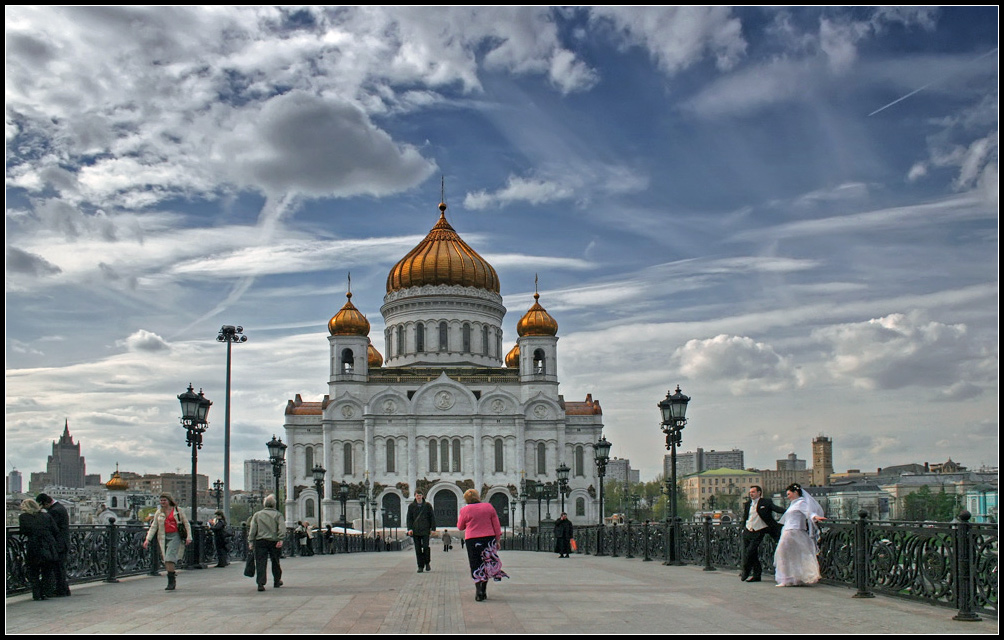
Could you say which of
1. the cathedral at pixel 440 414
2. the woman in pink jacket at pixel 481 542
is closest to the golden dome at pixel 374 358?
the cathedral at pixel 440 414

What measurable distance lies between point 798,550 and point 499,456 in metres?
58.8

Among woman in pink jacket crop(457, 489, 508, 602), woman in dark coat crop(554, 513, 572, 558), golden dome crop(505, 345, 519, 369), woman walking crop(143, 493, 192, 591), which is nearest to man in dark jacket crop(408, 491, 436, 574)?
woman in pink jacket crop(457, 489, 508, 602)

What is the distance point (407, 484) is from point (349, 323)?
12579 mm

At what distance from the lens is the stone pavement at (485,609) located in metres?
A: 10.3

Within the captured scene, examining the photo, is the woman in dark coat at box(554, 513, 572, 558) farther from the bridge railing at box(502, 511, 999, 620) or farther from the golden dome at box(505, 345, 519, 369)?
the golden dome at box(505, 345, 519, 369)

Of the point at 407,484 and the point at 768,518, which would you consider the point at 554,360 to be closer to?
the point at 407,484

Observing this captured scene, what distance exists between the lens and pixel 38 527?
13852 mm

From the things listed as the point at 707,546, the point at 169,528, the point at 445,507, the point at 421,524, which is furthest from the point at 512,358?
the point at 169,528

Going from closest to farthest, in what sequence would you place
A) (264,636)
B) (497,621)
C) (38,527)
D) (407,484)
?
(264,636)
(497,621)
(38,527)
(407,484)

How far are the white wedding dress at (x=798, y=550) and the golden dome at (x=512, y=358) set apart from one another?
216ft

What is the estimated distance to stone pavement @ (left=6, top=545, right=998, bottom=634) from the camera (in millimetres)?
10336

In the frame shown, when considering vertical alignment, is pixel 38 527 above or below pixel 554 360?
below

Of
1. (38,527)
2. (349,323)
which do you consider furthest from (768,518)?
(349,323)

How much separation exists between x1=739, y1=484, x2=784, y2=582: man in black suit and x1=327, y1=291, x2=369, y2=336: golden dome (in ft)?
201
